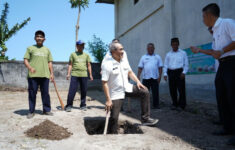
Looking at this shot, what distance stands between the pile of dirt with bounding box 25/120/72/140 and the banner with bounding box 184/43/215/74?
14.9ft

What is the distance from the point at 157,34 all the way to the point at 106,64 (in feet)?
20.9

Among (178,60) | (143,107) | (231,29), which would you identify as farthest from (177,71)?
(231,29)

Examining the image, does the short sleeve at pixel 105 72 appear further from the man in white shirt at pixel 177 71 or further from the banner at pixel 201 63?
the banner at pixel 201 63

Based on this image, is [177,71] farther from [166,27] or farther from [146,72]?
[166,27]

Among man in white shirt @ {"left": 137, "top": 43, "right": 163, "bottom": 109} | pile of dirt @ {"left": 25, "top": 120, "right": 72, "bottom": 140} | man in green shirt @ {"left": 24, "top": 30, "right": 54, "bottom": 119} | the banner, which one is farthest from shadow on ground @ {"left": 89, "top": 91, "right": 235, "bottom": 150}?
man in green shirt @ {"left": 24, "top": 30, "right": 54, "bottom": 119}

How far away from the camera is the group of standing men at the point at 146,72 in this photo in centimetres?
301

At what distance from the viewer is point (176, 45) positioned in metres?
5.33

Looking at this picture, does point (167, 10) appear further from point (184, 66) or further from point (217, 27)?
point (217, 27)

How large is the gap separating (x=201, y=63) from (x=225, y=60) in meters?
3.47

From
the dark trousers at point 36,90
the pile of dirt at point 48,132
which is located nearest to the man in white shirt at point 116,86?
the pile of dirt at point 48,132

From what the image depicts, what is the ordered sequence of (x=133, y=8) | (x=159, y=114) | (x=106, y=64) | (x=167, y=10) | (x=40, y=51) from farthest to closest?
(x=133, y=8), (x=167, y=10), (x=159, y=114), (x=40, y=51), (x=106, y=64)

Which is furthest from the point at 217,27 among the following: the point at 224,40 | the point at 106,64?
the point at 106,64

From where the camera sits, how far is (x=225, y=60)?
304 centimetres

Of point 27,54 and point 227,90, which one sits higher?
point 27,54
